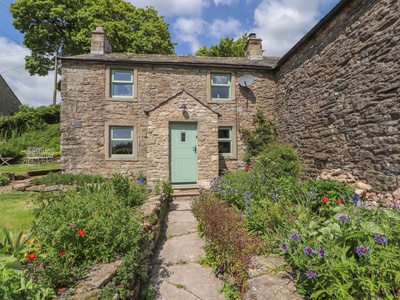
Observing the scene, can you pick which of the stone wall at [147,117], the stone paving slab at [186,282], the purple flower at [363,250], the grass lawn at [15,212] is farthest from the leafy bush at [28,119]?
the purple flower at [363,250]

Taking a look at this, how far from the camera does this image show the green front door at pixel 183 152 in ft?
26.6

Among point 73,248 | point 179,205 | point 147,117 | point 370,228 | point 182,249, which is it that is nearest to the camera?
point 370,228

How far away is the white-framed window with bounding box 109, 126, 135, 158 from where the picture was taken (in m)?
9.02

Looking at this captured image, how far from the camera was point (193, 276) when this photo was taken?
→ 2.95 meters

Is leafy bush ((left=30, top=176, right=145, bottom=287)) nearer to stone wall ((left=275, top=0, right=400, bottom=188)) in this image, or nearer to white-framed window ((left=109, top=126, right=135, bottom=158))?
stone wall ((left=275, top=0, right=400, bottom=188))

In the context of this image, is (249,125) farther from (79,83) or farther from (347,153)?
(79,83)

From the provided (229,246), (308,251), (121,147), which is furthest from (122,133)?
(308,251)

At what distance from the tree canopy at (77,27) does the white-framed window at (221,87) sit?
40.2 feet

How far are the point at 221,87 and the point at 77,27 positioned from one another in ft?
54.9

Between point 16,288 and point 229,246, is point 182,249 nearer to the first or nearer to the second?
point 229,246

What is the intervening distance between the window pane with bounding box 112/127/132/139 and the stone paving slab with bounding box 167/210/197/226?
15.5 feet

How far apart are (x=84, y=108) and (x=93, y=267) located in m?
8.18

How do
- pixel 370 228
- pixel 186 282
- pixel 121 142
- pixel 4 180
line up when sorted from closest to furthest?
1. pixel 370 228
2. pixel 186 282
3. pixel 4 180
4. pixel 121 142

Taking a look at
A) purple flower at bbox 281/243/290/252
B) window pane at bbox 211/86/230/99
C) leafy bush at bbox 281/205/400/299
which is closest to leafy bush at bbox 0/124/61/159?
window pane at bbox 211/86/230/99
